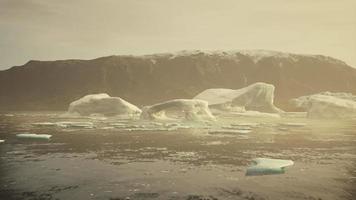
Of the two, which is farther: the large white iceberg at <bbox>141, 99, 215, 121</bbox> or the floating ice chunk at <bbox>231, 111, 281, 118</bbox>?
the floating ice chunk at <bbox>231, 111, 281, 118</bbox>

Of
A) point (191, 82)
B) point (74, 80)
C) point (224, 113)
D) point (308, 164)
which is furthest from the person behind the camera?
point (191, 82)

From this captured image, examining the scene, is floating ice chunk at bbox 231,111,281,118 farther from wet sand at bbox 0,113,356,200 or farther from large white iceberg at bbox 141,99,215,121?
→ wet sand at bbox 0,113,356,200

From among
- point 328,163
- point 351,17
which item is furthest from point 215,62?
point 328,163

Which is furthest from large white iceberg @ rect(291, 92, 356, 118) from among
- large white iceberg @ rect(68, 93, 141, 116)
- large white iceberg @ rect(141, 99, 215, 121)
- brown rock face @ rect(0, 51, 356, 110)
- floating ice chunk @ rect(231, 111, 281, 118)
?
large white iceberg @ rect(68, 93, 141, 116)

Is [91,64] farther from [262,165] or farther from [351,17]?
[262,165]

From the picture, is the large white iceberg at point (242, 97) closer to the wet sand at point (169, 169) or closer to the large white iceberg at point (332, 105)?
the large white iceberg at point (332, 105)
